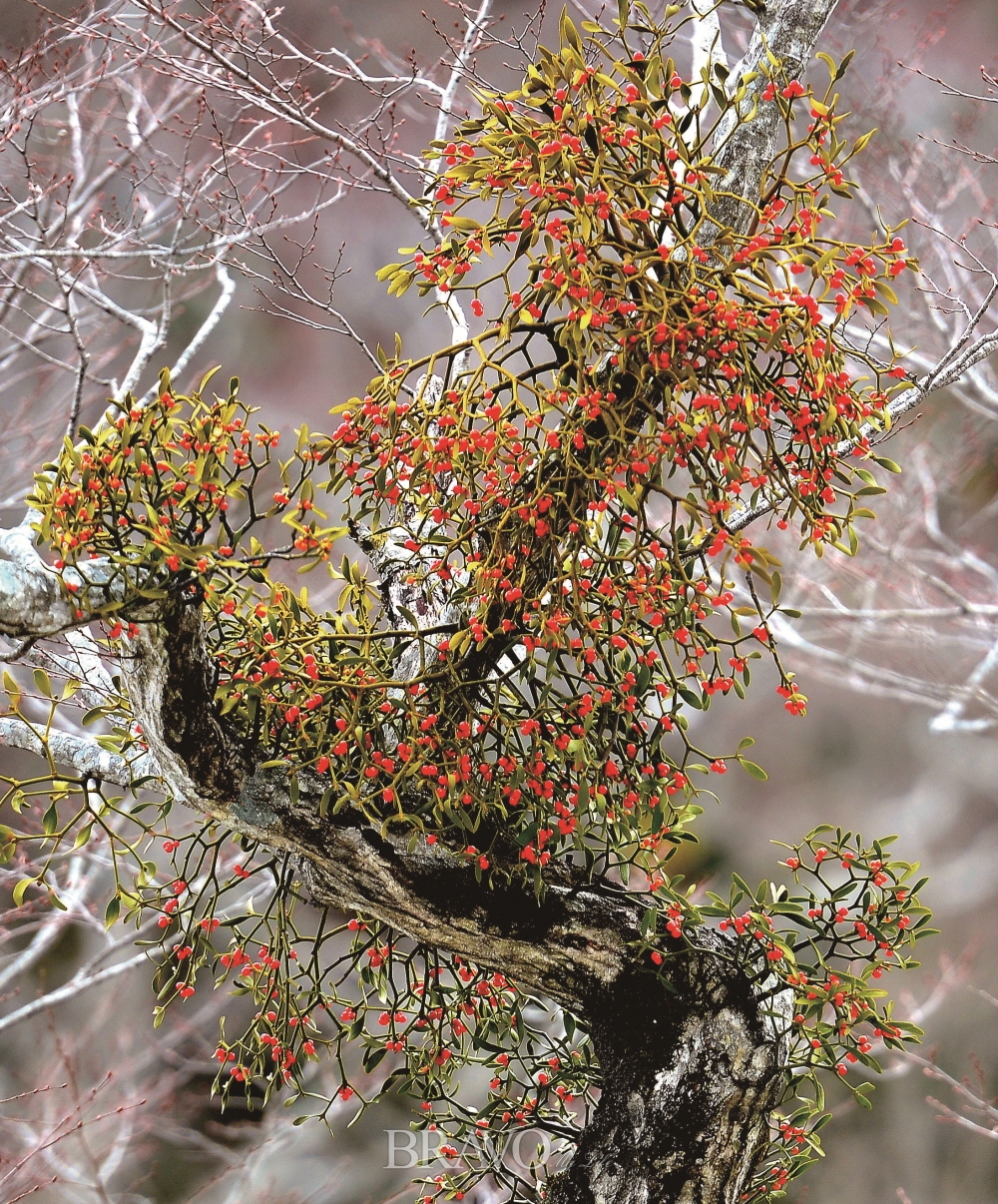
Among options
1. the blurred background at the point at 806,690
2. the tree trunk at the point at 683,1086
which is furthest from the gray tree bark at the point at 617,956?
the blurred background at the point at 806,690

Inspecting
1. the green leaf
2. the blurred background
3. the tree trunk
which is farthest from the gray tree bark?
the blurred background

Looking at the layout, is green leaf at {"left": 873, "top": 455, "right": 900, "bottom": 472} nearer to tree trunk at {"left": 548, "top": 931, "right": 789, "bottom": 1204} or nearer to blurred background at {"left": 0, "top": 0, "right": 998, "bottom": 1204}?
tree trunk at {"left": 548, "top": 931, "right": 789, "bottom": 1204}

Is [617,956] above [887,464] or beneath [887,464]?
beneath

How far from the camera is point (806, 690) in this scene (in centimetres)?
601

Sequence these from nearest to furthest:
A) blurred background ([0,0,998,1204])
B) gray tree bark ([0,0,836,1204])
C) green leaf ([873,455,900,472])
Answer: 1. green leaf ([873,455,900,472])
2. gray tree bark ([0,0,836,1204])
3. blurred background ([0,0,998,1204])

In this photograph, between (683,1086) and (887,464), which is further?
(683,1086)

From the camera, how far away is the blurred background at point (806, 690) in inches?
147

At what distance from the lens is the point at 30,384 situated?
5.37 meters

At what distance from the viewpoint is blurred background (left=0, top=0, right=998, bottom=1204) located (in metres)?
3.73

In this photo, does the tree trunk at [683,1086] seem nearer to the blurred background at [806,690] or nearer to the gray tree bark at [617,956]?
the gray tree bark at [617,956]

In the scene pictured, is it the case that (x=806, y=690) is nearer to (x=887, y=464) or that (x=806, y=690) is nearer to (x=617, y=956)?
(x=617, y=956)

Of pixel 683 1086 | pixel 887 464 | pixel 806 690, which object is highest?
pixel 806 690

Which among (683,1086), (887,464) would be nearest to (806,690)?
(683,1086)

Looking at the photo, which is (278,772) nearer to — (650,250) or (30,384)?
(650,250)
